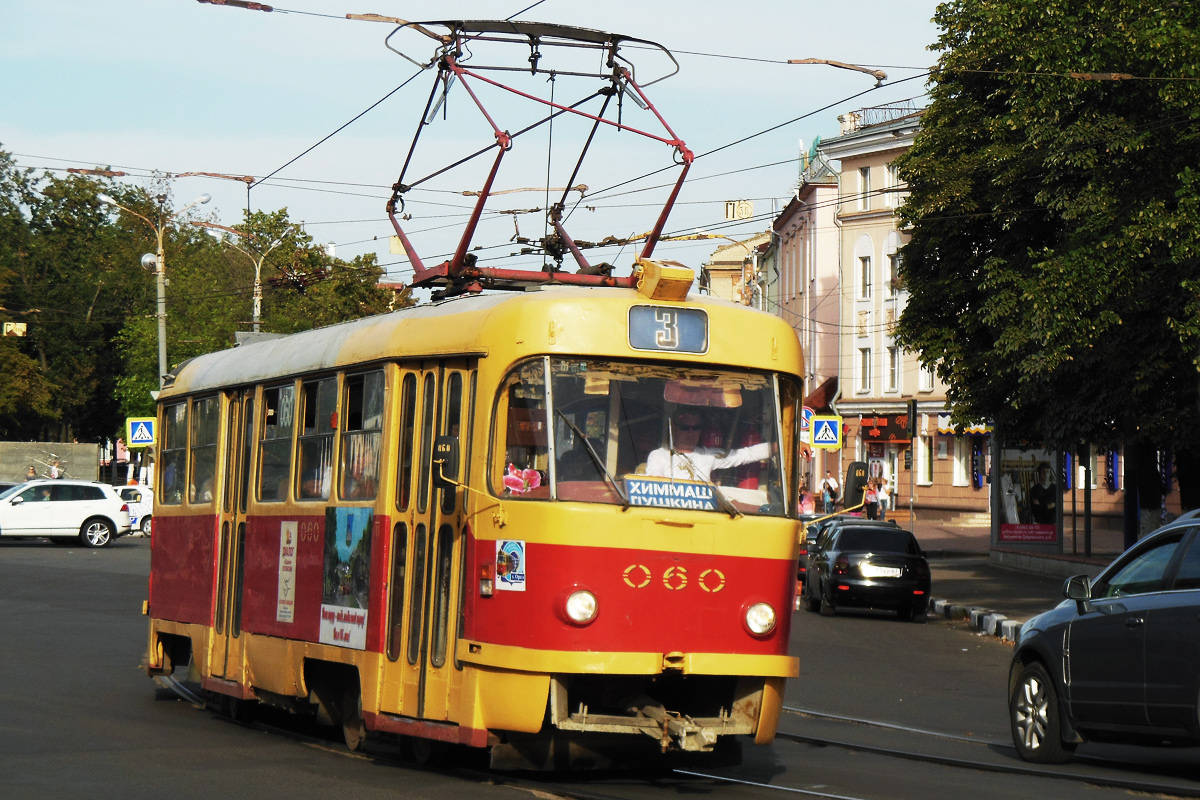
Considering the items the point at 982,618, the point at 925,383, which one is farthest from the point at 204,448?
the point at 925,383

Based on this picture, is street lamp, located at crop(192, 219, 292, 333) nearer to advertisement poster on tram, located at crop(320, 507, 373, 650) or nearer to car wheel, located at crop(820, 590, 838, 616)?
car wheel, located at crop(820, 590, 838, 616)

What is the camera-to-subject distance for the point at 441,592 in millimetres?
9469

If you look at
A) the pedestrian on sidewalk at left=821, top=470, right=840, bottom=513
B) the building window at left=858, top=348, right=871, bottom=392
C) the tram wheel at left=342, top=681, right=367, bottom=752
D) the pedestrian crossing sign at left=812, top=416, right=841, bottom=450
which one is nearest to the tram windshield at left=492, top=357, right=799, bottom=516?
A: the tram wheel at left=342, top=681, right=367, bottom=752

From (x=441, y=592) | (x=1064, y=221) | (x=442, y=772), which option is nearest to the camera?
(x=441, y=592)

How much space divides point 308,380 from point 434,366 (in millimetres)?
1957

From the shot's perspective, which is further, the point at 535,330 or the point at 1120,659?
the point at 1120,659

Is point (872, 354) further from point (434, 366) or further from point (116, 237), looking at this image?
point (434, 366)

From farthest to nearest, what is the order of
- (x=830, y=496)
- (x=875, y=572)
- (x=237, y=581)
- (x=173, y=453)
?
(x=830, y=496)
(x=875, y=572)
(x=173, y=453)
(x=237, y=581)

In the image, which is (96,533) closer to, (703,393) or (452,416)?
(452,416)

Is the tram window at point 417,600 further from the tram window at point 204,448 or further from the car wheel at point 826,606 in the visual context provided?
the car wheel at point 826,606

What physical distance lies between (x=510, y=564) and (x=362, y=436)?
6.75 ft

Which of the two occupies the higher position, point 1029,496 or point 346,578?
point 1029,496

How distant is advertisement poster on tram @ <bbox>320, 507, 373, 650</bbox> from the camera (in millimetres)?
10188

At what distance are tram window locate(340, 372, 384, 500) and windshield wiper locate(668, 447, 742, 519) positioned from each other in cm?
215
